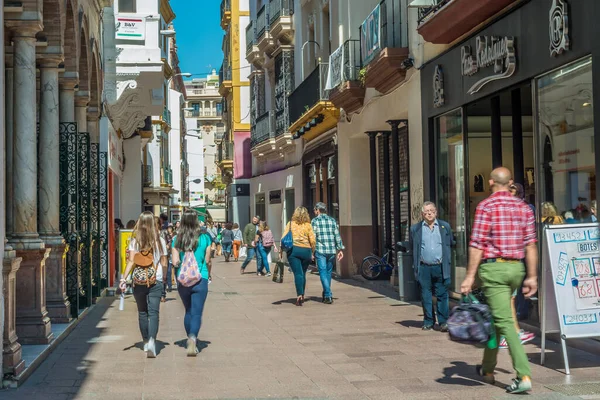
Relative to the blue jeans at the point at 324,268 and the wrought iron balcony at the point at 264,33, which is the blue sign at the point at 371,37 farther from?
the wrought iron balcony at the point at 264,33

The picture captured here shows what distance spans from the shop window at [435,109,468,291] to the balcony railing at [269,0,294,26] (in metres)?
15.1

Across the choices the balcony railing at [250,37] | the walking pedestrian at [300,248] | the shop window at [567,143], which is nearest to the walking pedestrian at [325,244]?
the walking pedestrian at [300,248]

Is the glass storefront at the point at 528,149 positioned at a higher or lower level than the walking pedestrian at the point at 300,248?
higher

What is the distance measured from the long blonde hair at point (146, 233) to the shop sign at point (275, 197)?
2267 centimetres

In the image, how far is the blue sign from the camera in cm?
1731

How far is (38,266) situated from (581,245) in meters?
5.86

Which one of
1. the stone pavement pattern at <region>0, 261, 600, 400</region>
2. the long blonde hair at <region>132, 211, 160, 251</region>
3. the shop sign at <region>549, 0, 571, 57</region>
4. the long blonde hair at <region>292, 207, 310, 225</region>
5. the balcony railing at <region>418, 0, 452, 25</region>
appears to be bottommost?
the stone pavement pattern at <region>0, 261, 600, 400</region>

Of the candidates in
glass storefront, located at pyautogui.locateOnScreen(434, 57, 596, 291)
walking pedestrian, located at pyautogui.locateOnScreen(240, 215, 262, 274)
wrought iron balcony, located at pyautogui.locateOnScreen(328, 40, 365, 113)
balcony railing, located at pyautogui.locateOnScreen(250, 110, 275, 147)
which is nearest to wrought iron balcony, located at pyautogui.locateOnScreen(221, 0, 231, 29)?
balcony railing, located at pyautogui.locateOnScreen(250, 110, 275, 147)

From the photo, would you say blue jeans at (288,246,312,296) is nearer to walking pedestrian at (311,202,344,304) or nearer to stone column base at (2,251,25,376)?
walking pedestrian at (311,202,344,304)

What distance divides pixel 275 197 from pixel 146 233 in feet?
77.8

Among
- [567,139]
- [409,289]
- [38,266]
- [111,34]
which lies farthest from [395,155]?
[38,266]

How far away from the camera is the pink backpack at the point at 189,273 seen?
1017 cm

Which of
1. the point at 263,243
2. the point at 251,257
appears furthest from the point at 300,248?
the point at 251,257

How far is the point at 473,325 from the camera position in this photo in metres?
7.47
